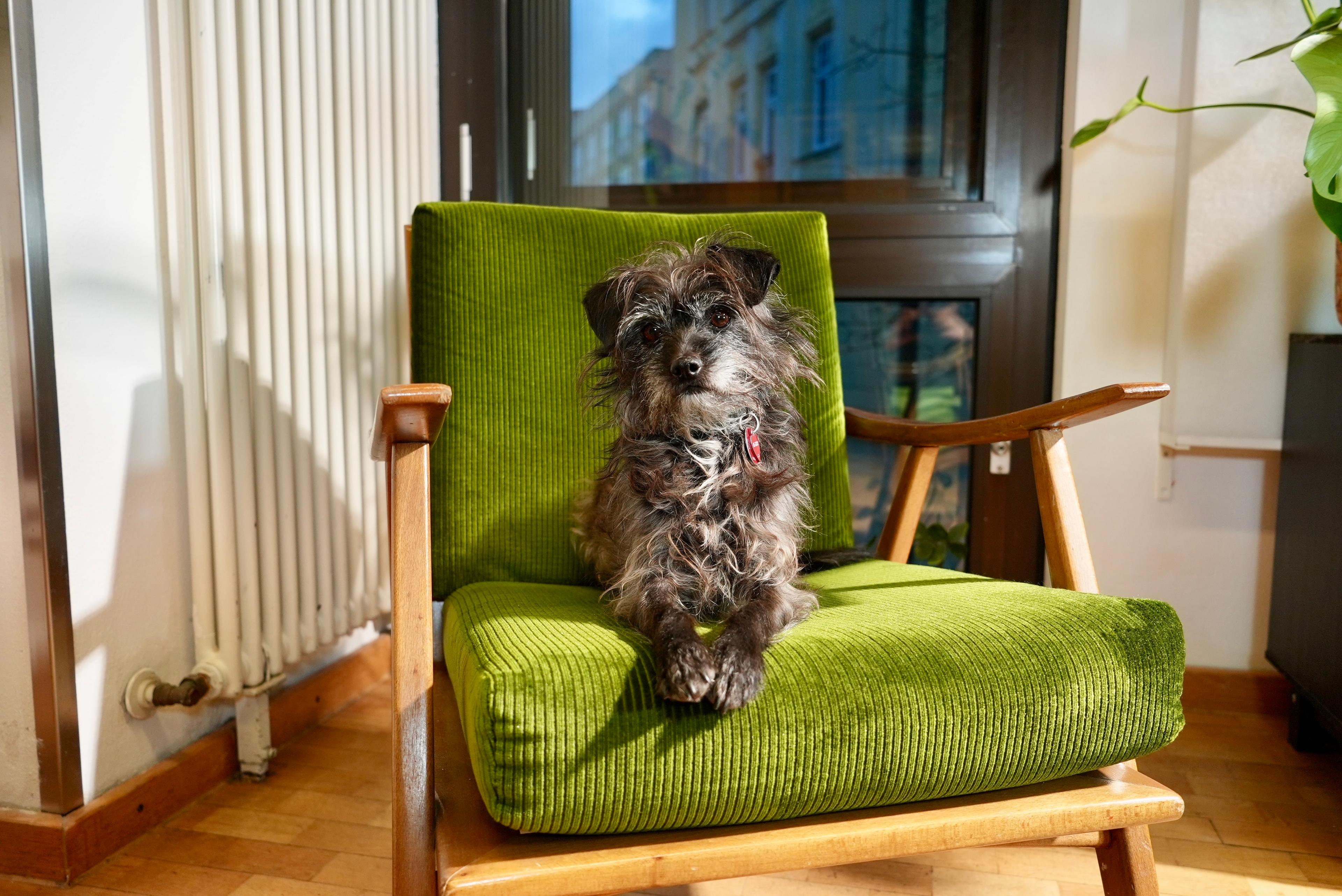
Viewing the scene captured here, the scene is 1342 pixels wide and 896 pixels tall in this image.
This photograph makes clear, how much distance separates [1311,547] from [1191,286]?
2.21ft

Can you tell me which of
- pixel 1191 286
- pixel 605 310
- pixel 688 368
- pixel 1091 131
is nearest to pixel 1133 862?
pixel 688 368

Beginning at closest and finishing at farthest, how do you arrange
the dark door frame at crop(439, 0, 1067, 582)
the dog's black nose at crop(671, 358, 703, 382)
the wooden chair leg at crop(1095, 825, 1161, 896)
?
the wooden chair leg at crop(1095, 825, 1161, 896), the dog's black nose at crop(671, 358, 703, 382), the dark door frame at crop(439, 0, 1067, 582)

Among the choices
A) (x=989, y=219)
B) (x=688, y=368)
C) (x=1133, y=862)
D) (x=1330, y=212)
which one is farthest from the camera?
(x=989, y=219)

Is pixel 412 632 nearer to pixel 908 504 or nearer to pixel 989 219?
pixel 908 504

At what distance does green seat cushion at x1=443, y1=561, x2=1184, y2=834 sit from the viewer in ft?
3.04

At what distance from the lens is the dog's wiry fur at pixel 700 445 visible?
126cm

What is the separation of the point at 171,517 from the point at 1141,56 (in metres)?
2.49

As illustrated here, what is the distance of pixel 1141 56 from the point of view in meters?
2.21

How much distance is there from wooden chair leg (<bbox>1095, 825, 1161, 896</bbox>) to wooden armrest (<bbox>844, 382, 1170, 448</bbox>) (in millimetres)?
586

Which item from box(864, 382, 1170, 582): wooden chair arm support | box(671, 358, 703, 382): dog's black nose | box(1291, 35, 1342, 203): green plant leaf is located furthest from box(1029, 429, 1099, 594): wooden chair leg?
box(1291, 35, 1342, 203): green plant leaf

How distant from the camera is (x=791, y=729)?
0.99 meters

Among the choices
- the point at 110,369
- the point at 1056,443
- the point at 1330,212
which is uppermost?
the point at 1330,212

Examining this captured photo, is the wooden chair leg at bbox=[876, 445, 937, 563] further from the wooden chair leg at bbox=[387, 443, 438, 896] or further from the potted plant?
the wooden chair leg at bbox=[387, 443, 438, 896]

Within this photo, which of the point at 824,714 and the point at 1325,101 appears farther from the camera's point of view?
the point at 1325,101
